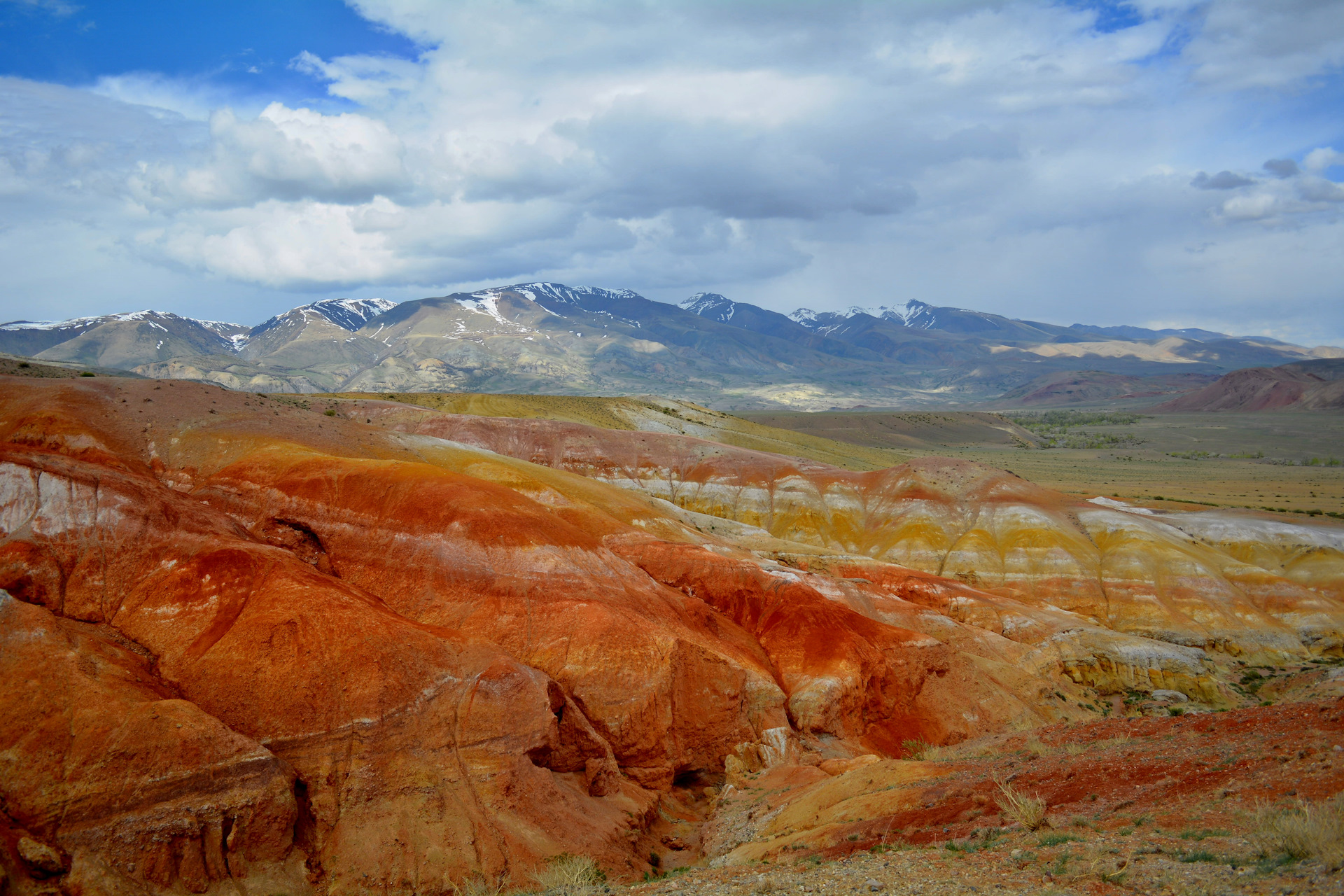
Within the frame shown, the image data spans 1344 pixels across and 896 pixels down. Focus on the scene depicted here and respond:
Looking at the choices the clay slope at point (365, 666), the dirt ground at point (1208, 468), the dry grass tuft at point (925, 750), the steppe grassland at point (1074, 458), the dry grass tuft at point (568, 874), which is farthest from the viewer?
the steppe grassland at point (1074, 458)

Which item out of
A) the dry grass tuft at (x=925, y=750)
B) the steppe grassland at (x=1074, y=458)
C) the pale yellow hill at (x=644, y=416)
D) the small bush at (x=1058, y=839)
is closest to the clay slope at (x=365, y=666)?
the dry grass tuft at (x=925, y=750)

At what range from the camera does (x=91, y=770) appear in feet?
63.0

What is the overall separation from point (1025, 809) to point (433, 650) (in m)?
19.6

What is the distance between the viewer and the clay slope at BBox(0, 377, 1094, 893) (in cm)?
2016

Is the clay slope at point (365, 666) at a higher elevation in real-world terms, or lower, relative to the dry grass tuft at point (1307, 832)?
lower

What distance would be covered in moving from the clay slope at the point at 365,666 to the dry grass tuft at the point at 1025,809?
1312 cm

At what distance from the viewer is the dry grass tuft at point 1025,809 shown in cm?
1661

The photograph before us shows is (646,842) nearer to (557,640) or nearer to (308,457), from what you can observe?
(557,640)

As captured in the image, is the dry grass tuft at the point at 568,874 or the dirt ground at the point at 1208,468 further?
the dirt ground at the point at 1208,468

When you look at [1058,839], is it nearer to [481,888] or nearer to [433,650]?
[481,888]

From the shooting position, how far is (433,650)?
27.2 meters

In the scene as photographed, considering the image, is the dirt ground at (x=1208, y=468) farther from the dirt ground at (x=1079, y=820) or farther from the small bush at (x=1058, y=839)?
the small bush at (x=1058, y=839)

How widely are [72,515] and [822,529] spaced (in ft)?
201

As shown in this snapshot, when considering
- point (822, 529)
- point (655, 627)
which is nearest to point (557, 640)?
point (655, 627)
